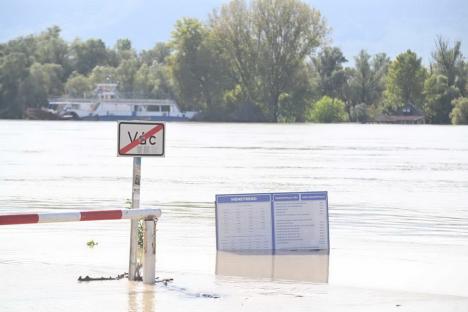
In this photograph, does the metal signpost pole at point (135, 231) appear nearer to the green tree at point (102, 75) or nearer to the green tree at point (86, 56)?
the green tree at point (102, 75)

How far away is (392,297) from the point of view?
11742 mm

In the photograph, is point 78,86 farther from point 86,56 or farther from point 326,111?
point 326,111

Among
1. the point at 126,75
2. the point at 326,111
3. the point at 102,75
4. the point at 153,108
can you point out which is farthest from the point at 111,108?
the point at 326,111

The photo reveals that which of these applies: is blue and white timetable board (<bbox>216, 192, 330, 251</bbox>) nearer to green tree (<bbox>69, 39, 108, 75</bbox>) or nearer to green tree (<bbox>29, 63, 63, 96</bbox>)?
green tree (<bbox>29, 63, 63, 96</bbox>)

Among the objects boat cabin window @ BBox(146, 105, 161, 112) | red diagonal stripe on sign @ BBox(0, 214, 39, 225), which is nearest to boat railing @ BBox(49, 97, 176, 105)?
boat cabin window @ BBox(146, 105, 161, 112)

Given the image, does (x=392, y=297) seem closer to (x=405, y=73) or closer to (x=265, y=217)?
(x=265, y=217)

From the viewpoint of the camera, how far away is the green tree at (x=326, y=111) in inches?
5517

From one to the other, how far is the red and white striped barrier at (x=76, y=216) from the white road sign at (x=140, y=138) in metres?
0.66

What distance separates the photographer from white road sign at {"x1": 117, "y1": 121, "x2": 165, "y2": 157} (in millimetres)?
12086

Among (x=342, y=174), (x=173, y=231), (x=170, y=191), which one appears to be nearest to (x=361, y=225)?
(x=173, y=231)

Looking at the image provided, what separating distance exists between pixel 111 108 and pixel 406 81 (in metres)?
39.1

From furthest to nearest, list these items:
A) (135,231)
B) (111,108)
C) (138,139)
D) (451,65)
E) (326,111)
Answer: (111,108) < (451,65) < (326,111) < (135,231) < (138,139)

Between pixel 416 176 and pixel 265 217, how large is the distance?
67.8 feet

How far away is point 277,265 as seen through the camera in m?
14.2
